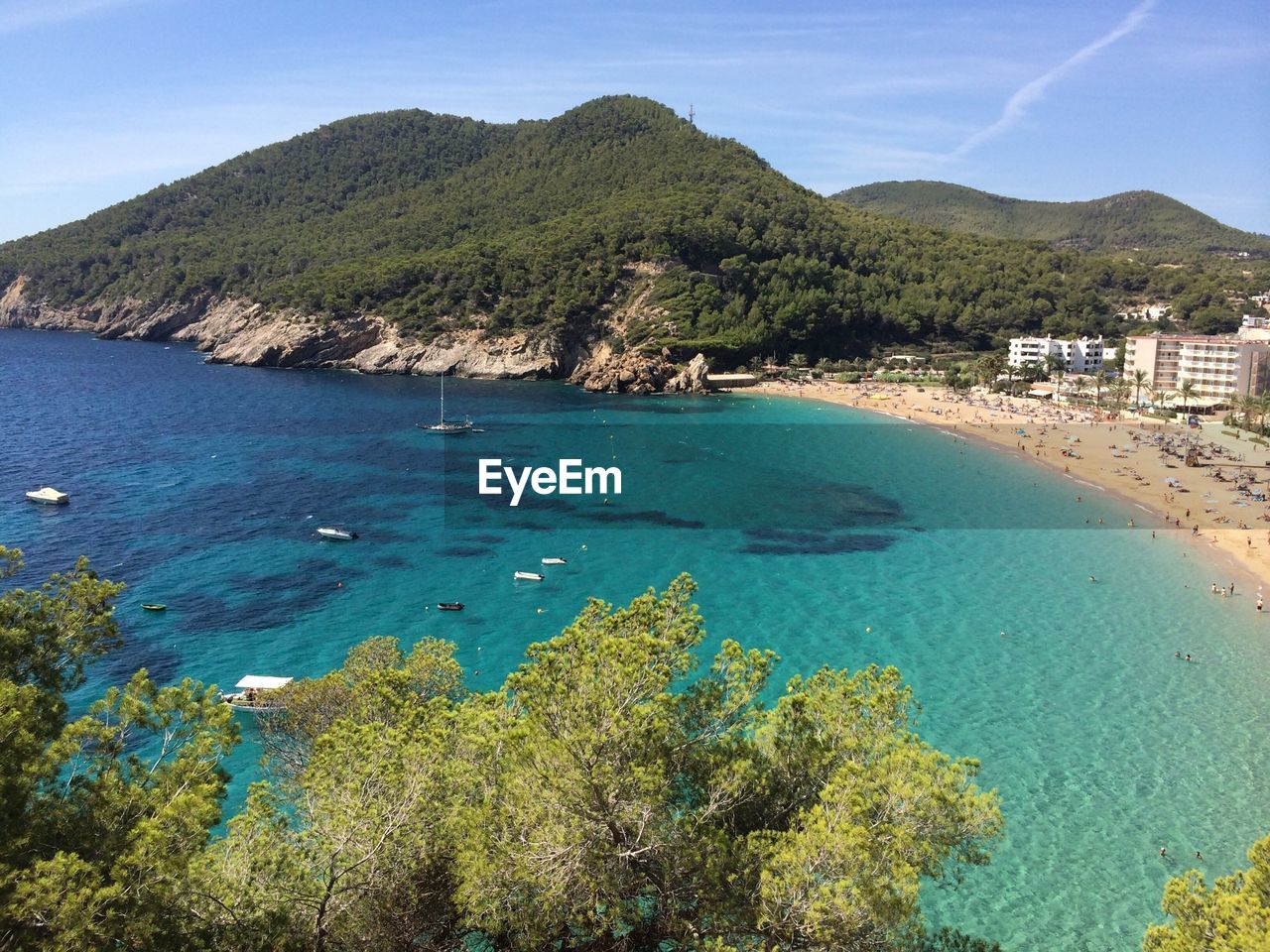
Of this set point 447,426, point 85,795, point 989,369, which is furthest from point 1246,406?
point 85,795

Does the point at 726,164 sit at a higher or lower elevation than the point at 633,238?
higher

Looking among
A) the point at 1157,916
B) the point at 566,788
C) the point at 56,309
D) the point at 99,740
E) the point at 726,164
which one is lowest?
the point at 1157,916

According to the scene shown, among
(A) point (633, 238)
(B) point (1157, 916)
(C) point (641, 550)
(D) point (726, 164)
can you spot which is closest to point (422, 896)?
(B) point (1157, 916)

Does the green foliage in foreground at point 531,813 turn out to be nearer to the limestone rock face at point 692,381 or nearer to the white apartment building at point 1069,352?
the limestone rock face at point 692,381

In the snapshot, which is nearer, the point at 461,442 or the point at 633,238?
the point at 461,442

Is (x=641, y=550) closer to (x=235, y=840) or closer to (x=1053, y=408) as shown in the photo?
(x=235, y=840)

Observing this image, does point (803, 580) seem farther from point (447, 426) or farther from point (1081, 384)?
point (1081, 384)
